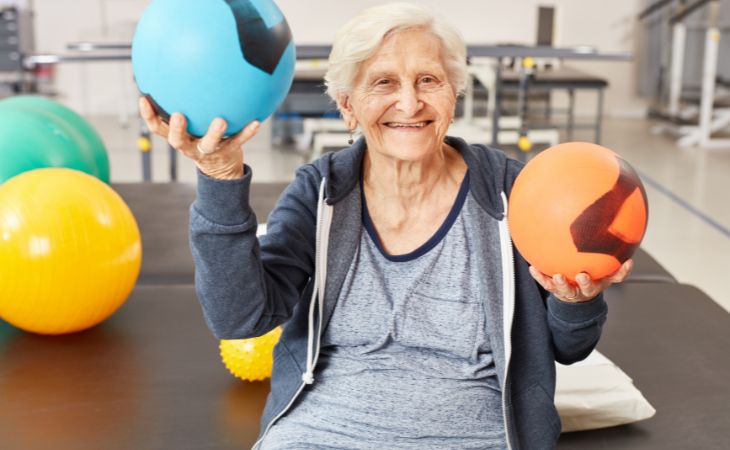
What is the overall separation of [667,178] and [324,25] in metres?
4.14

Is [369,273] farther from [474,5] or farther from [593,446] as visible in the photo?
[474,5]

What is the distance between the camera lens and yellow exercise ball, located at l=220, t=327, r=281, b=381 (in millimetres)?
2006

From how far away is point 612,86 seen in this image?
920 cm

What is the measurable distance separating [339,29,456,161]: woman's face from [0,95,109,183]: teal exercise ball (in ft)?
6.30

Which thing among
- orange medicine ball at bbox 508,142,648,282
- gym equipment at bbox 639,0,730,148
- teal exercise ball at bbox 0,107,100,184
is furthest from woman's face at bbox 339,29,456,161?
gym equipment at bbox 639,0,730,148

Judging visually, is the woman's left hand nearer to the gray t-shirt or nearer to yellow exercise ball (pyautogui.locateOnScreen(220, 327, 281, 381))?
the gray t-shirt

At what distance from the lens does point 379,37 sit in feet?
4.86

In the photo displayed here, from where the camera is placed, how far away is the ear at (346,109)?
1596 millimetres

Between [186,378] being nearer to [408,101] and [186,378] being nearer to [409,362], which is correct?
[409,362]

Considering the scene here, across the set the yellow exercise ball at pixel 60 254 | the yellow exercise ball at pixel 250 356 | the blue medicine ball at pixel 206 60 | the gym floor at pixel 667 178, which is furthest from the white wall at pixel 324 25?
the blue medicine ball at pixel 206 60

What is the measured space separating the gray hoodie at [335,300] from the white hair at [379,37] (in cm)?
16

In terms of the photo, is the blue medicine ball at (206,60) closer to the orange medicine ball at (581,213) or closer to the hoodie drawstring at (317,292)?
the hoodie drawstring at (317,292)

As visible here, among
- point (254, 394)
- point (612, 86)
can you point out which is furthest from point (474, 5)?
point (254, 394)

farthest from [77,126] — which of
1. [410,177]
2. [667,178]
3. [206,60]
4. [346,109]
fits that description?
[667,178]
